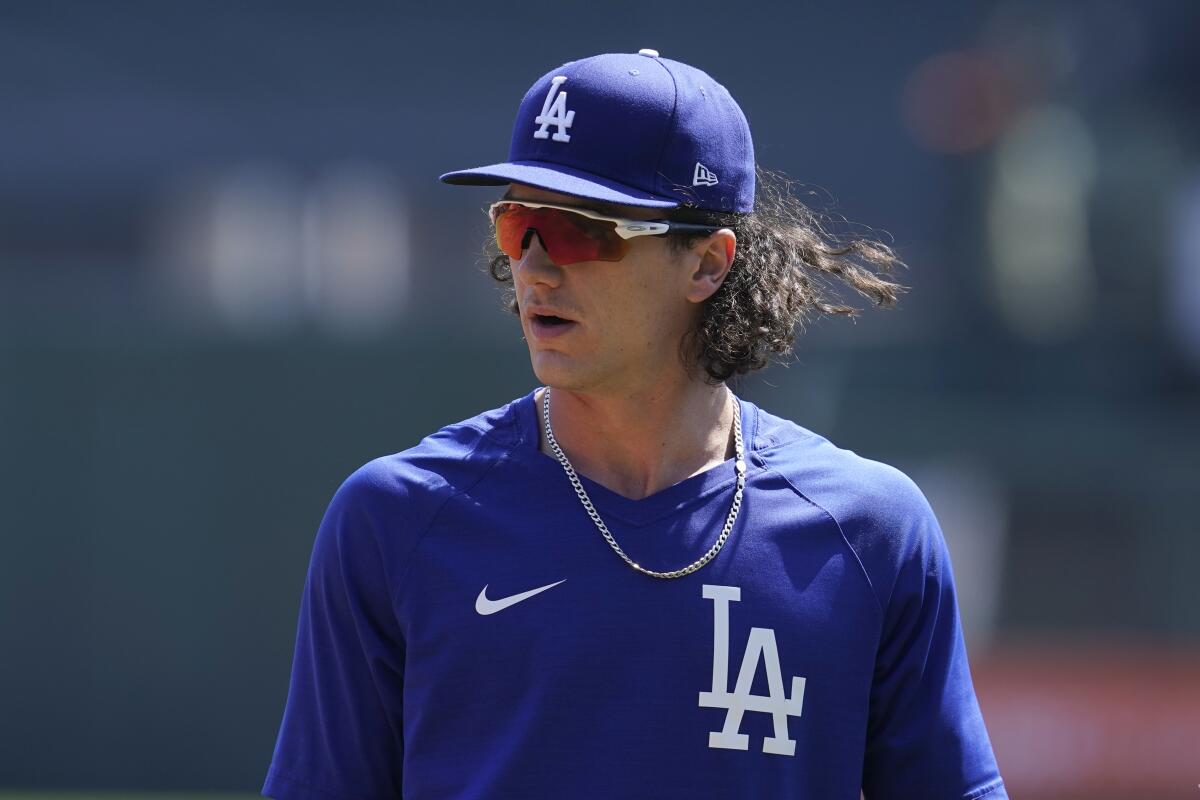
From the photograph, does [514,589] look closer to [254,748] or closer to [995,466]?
[254,748]

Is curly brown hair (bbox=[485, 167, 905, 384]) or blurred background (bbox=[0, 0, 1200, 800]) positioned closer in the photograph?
curly brown hair (bbox=[485, 167, 905, 384])

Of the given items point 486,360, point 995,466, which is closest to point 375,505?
point 486,360

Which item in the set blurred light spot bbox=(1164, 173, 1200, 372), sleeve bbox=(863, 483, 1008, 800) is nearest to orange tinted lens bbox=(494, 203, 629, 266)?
sleeve bbox=(863, 483, 1008, 800)

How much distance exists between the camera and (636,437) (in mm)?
2391

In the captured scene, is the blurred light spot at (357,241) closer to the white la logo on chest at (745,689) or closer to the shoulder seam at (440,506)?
the shoulder seam at (440,506)

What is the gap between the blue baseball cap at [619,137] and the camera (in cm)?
229

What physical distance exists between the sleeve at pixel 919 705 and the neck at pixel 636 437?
328mm

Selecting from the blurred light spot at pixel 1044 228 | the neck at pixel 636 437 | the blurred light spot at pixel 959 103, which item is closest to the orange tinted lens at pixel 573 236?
the neck at pixel 636 437

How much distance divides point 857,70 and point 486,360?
9.73m

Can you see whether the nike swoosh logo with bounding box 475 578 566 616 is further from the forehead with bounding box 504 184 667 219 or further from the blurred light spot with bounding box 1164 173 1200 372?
the blurred light spot with bounding box 1164 173 1200 372

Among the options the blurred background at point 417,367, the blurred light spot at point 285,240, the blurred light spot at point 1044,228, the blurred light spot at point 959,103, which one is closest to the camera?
the blurred background at point 417,367

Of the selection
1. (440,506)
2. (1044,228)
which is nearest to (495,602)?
(440,506)

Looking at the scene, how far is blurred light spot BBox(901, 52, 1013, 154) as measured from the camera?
42.6ft

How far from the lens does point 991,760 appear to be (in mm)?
2359
